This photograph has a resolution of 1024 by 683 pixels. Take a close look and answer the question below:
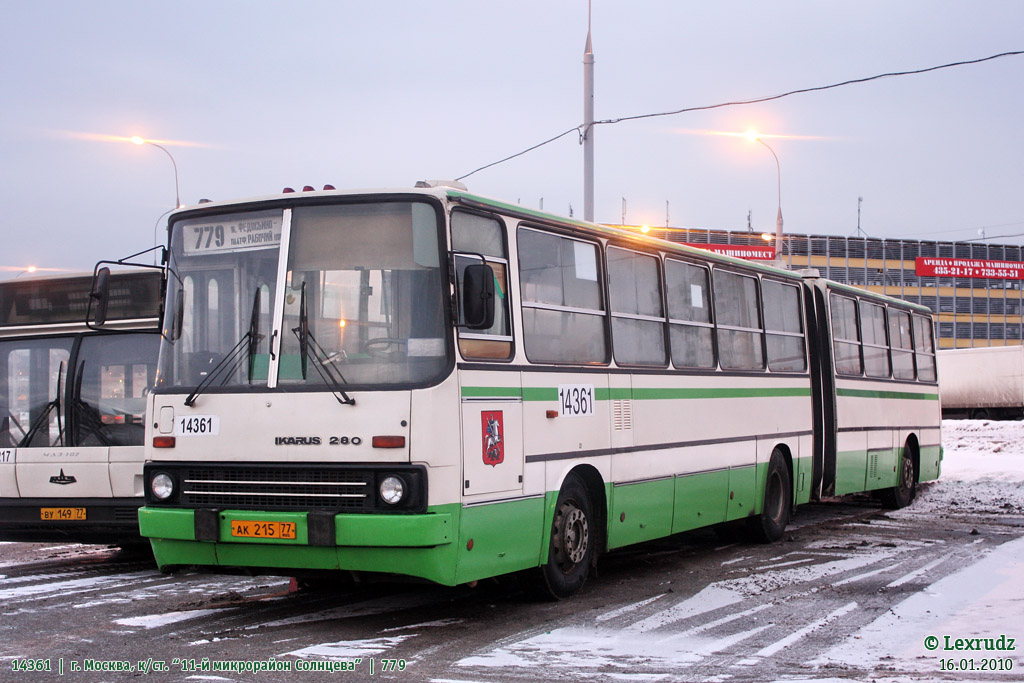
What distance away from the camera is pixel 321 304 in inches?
310

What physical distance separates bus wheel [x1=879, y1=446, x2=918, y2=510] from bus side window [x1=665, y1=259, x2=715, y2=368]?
22.3 feet

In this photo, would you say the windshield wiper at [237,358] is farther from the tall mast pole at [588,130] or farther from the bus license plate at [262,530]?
the tall mast pole at [588,130]

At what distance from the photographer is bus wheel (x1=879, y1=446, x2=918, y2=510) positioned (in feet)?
57.6

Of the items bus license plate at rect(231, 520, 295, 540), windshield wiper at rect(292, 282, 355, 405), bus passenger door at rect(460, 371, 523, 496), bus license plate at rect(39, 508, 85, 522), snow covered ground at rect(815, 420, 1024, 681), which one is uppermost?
windshield wiper at rect(292, 282, 355, 405)

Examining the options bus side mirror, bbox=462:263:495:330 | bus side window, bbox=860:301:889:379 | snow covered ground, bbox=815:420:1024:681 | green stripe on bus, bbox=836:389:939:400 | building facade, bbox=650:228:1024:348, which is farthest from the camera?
building facade, bbox=650:228:1024:348

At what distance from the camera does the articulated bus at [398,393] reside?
299 inches

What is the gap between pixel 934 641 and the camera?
7.60m

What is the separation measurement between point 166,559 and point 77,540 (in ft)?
10.9

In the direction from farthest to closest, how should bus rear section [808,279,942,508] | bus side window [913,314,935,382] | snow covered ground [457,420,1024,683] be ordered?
bus side window [913,314,935,382] → bus rear section [808,279,942,508] → snow covered ground [457,420,1024,683]

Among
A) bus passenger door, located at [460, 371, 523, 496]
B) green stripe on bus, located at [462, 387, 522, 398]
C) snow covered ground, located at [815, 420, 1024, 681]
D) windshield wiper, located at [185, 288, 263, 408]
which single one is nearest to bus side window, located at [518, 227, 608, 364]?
green stripe on bus, located at [462, 387, 522, 398]

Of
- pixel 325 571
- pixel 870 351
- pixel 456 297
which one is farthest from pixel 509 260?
pixel 870 351

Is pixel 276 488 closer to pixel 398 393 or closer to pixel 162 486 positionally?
pixel 162 486

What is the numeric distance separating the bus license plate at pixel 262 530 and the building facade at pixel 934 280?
7412 cm

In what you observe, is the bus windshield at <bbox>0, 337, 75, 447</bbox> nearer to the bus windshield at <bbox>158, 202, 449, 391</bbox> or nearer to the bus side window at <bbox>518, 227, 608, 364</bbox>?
the bus windshield at <bbox>158, 202, 449, 391</bbox>
